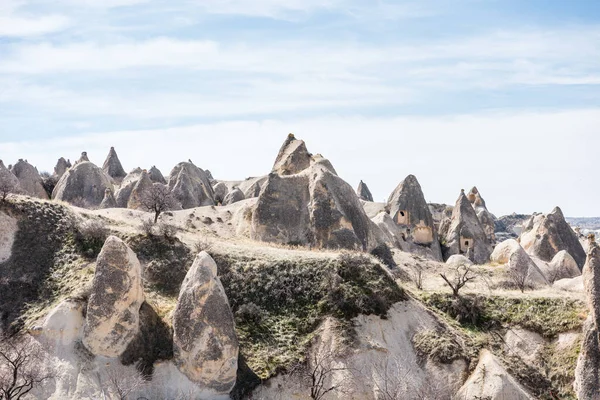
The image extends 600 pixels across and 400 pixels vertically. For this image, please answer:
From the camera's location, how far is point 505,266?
146 feet

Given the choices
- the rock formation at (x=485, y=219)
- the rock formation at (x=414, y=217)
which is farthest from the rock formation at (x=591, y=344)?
the rock formation at (x=485, y=219)

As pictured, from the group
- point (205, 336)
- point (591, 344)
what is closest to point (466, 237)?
point (591, 344)

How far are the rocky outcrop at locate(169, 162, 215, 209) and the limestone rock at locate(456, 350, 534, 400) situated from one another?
4208 centimetres

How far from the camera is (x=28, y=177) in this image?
230 feet

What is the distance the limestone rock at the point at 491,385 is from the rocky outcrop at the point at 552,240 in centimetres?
2744

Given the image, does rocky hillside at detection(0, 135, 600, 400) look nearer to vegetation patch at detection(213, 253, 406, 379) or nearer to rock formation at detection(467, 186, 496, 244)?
vegetation patch at detection(213, 253, 406, 379)

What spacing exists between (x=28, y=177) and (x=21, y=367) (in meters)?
47.2

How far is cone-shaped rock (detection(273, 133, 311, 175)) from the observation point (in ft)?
166

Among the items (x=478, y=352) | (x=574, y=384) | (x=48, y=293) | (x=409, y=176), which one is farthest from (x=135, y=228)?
(x=409, y=176)

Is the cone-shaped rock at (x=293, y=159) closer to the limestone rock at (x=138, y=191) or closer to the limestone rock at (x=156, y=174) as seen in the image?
the limestone rock at (x=138, y=191)

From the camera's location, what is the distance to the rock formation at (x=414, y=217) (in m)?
65.1

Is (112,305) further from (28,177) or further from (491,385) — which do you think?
(28,177)

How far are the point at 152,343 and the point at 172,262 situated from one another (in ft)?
17.3

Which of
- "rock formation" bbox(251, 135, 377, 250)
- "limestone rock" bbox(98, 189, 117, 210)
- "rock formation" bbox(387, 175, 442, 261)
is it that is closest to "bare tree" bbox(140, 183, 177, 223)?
"rock formation" bbox(251, 135, 377, 250)
